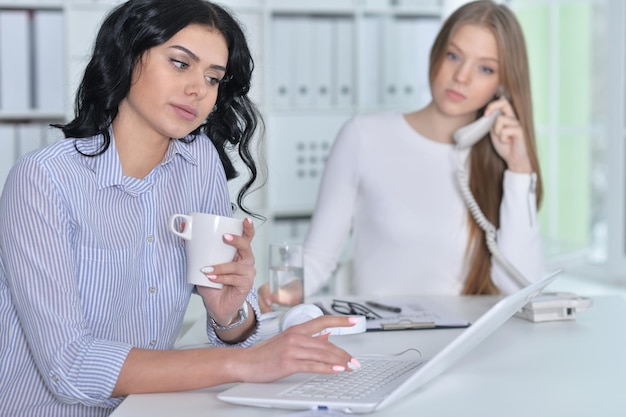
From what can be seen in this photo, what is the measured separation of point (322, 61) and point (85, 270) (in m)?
2.26

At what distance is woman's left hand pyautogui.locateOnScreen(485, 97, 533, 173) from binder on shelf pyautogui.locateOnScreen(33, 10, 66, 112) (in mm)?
1736

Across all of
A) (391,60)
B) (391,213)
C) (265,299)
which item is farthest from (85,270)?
(391,60)

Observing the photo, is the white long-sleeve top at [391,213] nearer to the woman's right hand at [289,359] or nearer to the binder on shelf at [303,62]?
the woman's right hand at [289,359]

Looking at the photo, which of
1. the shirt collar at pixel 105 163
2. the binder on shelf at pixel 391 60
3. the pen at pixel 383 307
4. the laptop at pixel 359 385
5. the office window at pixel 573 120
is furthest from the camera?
the binder on shelf at pixel 391 60

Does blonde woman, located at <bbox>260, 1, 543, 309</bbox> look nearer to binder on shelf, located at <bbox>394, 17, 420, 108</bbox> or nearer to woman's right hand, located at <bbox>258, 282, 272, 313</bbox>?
woman's right hand, located at <bbox>258, 282, 272, 313</bbox>

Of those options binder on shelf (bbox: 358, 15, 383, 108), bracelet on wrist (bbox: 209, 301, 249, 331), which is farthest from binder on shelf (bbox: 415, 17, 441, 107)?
bracelet on wrist (bbox: 209, 301, 249, 331)

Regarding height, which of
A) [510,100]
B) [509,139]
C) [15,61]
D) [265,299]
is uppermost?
[15,61]

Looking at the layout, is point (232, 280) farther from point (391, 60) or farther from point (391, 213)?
point (391, 60)

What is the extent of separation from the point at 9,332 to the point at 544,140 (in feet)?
8.64

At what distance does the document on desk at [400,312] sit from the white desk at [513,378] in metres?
0.02

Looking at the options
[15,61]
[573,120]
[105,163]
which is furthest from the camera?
[573,120]

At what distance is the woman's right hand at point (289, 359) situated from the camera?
1.19 m

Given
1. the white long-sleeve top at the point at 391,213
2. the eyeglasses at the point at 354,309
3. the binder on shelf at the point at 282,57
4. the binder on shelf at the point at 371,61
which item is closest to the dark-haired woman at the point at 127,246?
the eyeglasses at the point at 354,309

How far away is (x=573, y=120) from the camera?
3.40 meters
